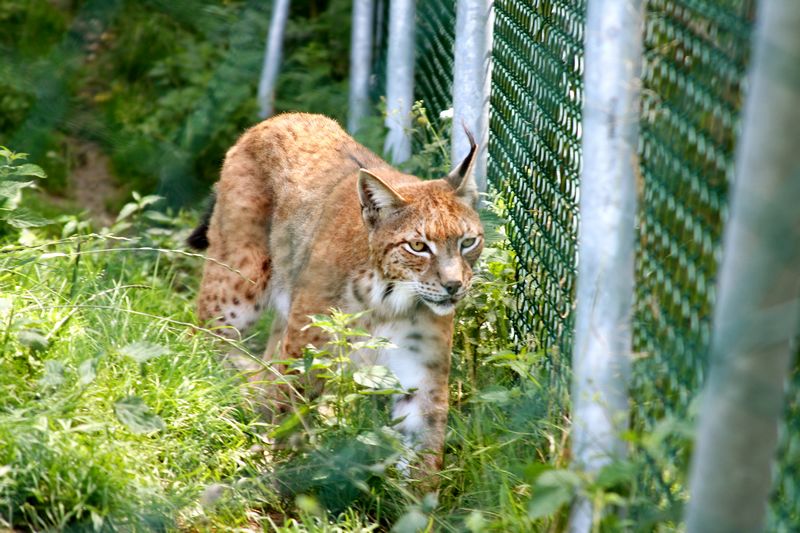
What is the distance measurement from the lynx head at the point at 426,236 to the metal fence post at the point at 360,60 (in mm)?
2587

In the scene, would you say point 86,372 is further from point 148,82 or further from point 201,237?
point 148,82

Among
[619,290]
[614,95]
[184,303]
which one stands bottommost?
[184,303]

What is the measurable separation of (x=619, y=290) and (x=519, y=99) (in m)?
1.91

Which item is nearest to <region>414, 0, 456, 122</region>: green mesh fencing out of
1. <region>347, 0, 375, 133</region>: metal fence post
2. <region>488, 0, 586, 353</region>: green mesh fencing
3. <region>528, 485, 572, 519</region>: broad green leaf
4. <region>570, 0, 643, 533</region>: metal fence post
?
<region>347, 0, 375, 133</region>: metal fence post

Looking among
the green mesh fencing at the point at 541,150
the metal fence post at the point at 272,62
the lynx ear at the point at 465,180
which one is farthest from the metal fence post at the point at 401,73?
the lynx ear at the point at 465,180

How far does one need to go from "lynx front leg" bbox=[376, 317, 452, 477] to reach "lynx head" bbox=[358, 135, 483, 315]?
4.0 inches

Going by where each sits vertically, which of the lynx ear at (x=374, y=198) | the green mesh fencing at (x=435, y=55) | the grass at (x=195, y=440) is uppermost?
the green mesh fencing at (x=435, y=55)

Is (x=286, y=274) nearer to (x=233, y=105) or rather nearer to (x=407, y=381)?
(x=407, y=381)

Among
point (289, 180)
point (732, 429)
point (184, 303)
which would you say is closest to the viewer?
point (732, 429)

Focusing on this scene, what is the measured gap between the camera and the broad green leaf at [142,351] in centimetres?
297

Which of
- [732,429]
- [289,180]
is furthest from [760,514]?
[289,180]

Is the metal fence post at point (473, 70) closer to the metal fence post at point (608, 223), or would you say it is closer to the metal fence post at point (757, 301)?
the metal fence post at point (608, 223)

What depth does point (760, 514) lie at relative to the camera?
162cm

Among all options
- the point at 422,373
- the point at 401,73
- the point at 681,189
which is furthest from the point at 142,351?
the point at 401,73
